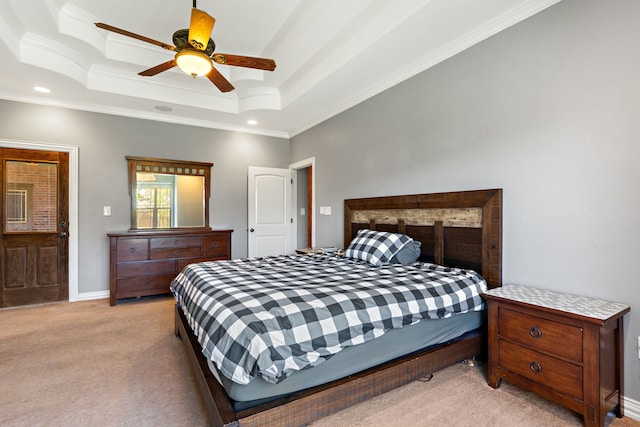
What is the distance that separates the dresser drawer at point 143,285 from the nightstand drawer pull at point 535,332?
3.98 m

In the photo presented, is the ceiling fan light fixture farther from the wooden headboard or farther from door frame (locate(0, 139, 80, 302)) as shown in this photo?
door frame (locate(0, 139, 80, 302))

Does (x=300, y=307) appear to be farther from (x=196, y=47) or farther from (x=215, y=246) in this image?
(x=215, y=246)

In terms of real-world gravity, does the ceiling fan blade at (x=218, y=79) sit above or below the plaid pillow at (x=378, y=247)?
above

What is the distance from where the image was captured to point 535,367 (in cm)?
182

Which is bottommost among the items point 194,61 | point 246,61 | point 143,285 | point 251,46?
point 143,285

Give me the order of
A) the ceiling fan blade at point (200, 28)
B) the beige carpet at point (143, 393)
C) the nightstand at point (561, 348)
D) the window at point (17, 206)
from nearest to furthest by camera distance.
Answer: the nightstand at point (561, 348)
the beige carpet at point (143, 393)
the ceiling fan blade at point (200, 28)
the window at point (17, 206)

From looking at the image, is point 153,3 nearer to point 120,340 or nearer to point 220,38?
point 220,38

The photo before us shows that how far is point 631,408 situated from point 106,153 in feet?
18.4

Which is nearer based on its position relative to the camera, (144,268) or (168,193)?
(144,268)

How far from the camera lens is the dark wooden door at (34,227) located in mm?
3736

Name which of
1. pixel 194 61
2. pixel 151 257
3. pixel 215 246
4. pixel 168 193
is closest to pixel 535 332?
pixel 194 61

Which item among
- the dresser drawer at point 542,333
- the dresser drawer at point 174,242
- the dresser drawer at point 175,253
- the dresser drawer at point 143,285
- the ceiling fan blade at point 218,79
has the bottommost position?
the dresser drawer at point 143,285

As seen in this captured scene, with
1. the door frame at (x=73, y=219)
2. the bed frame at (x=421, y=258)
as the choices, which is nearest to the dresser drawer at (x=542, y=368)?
the bed frame at (x=421, y=258)

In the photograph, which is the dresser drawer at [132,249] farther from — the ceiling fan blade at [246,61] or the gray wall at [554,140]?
the gray wall at [554,140]
